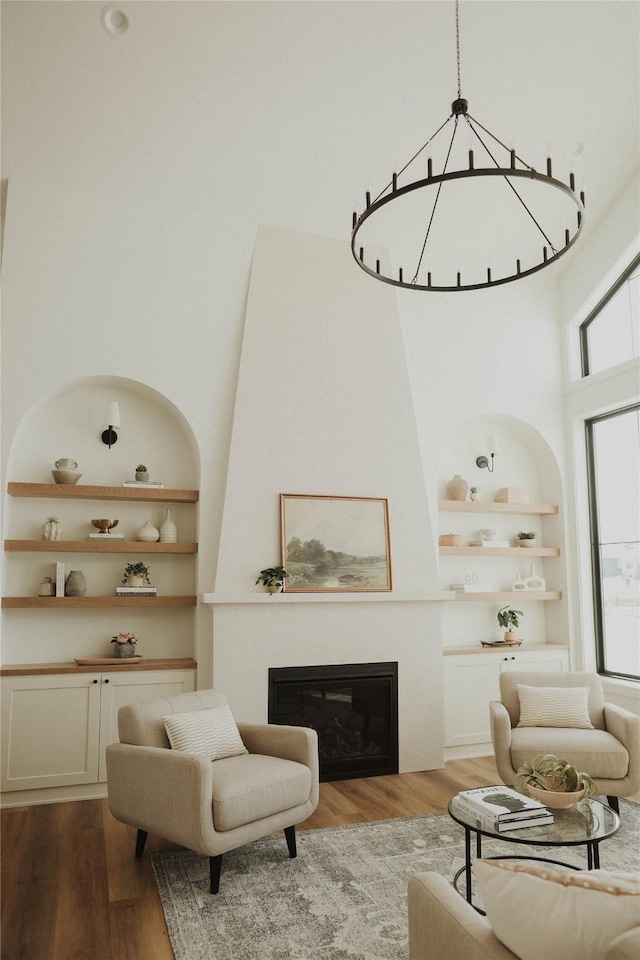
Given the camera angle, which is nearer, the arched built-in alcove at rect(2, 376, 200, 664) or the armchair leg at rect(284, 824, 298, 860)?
the armchair leg at rect(284, 824, 298, 860)

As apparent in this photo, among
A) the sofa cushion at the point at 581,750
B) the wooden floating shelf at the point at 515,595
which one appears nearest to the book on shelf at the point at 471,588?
the wooden floating shelf at the point at 515,595

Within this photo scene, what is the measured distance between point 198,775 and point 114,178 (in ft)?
12.5

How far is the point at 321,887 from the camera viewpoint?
3070mm

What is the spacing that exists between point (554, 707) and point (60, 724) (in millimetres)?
3098

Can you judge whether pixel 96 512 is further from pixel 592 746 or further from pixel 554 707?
pixel 592 746

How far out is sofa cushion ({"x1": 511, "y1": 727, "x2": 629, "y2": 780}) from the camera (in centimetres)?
390

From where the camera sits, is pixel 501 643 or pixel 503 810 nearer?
pixel 503 810

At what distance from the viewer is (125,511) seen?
5.02 m

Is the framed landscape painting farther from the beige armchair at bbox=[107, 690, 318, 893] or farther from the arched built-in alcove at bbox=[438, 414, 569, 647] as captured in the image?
the beige armchair at bbox=[107, 690, 318, 893]

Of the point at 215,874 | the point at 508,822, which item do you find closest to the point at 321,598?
the point at 215,874

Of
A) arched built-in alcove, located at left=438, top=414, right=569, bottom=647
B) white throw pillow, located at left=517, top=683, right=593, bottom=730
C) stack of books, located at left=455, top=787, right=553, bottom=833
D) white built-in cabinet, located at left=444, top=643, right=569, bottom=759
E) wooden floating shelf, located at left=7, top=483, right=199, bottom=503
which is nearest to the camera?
stack of books, located at left=455, top=787, right=553, bottom=833

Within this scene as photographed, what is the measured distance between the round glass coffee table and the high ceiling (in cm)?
317

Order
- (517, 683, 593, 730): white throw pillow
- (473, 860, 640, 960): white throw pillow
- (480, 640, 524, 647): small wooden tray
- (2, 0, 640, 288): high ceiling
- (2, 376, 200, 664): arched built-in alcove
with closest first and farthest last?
(473, 860, 640, 960): white throw pillow, (2, 0, 640, 288): high ceiling, (517, 683, 593, 730): white throw pillow, (2, 376, 200, 664): arched built-in alcove, (480, 640, 524, 647): small wooden tray

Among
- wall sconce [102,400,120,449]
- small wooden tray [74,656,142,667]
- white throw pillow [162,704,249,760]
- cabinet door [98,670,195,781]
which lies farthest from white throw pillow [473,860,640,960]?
wall sconce [102,400,120,449]
